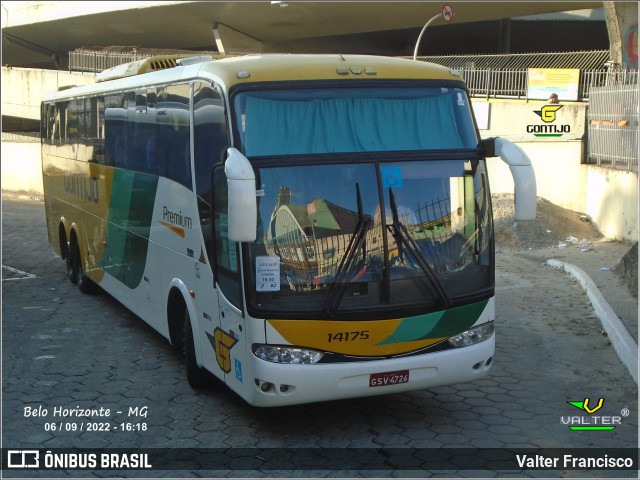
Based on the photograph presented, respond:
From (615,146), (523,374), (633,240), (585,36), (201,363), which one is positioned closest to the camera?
(201,363)

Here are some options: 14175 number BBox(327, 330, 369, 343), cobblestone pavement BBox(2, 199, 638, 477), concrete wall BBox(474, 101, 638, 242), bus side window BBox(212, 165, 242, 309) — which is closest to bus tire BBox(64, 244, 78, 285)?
cobblestone pavement BBox(2, 199, 638, 477)

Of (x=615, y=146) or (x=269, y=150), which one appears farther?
(x=615, y=146)

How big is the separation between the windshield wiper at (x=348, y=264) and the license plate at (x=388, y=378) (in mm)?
672

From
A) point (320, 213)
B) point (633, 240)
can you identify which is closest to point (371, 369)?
point (320, 213)

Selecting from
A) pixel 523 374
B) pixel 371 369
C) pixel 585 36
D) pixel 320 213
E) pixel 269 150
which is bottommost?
pixel 523 374

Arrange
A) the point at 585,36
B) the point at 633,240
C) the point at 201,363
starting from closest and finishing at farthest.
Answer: the point at 201,363 < the point at 633,240 < the point at 585,36

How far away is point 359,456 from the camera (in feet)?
23.3

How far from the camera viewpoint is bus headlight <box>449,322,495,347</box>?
25.0ft

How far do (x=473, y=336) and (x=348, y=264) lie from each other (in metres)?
1.42

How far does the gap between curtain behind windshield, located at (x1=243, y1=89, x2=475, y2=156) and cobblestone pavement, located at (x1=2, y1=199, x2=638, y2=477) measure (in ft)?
8.19

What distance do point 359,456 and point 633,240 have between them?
36.0 feet

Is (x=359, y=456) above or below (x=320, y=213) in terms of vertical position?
below

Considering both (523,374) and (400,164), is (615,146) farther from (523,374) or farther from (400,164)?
(400,164)

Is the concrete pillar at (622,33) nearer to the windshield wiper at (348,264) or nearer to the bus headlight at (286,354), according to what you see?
the windshield wiper at (348,264)
